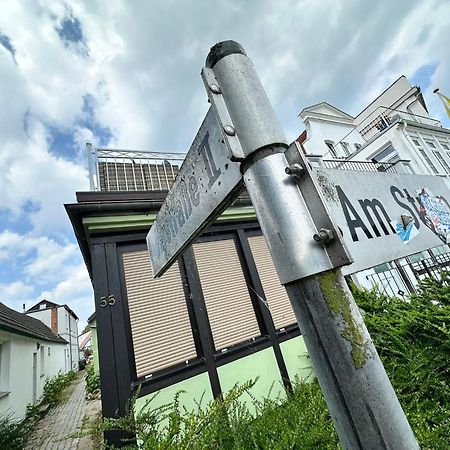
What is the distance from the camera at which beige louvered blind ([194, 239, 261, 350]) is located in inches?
150

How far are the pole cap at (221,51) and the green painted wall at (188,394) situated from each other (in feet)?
10.8

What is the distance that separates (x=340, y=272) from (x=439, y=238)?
61 cm

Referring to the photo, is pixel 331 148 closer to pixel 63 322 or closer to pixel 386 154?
pixel 386 154

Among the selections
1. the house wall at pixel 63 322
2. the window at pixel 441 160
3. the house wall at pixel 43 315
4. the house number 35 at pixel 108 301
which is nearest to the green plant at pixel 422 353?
the house number 35 at pixel 108 301

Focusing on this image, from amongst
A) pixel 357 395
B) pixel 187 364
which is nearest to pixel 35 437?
pixel 187 364

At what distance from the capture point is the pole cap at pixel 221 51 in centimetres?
80

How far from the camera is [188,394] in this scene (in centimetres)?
321

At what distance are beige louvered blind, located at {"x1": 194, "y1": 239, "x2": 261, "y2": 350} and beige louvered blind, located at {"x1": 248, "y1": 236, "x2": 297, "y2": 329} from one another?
0.37m

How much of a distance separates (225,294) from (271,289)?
931 mm

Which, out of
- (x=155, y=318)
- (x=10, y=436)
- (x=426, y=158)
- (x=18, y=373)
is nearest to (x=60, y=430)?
(x=10, y=436)

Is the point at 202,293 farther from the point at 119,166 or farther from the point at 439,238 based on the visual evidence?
the point at 439,238

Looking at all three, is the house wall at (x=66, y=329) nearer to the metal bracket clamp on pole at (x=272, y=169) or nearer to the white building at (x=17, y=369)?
the white building at (x=17, y=369)

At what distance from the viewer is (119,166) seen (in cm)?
461

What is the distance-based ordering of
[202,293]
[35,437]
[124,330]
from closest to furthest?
1. [124,330]
2. [202,293]
3. [35,437]
